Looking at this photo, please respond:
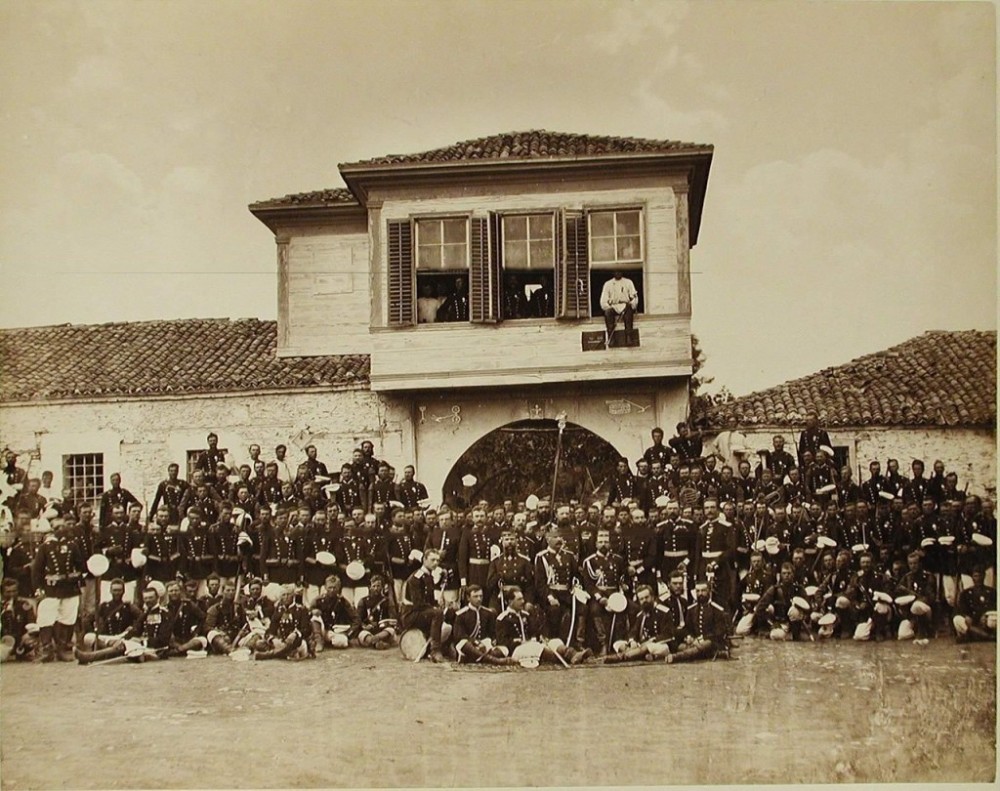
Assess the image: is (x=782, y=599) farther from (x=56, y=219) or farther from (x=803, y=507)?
(x=56, y=219)

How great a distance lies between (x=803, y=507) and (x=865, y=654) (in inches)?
52.4

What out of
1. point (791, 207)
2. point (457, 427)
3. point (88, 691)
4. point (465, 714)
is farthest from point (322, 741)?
point (791, 207)

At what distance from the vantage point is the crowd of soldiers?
11.0 metres

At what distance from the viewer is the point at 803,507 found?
11.3 metres

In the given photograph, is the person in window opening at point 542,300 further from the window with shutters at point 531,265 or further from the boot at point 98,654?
the boot at point 98,654

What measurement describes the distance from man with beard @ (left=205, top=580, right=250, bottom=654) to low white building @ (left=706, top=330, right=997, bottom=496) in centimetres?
443

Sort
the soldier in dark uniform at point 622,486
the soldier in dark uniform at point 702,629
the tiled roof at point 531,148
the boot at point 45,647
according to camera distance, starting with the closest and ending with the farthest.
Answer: the soldier in dark uniform at point 702,629, the boot at point 45,647, the soldier in dark uniform at point 622,486, the tiled roof at point 531,148

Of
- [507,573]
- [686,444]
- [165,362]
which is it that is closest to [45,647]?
[165,362]

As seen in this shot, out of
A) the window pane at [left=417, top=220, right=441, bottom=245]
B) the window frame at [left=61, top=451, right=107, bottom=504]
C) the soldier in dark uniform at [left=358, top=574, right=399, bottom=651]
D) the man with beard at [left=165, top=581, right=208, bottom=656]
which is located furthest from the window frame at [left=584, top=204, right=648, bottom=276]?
the window frame at [left=61, top=451, right=107, bottom=504]

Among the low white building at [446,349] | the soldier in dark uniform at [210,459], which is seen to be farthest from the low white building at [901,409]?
the soldier in dark uniform at [210,459]

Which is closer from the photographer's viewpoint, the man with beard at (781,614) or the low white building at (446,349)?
the man with beard at (781,614)

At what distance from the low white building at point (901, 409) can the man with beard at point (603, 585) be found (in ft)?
4.69

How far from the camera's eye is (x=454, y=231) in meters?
11.9

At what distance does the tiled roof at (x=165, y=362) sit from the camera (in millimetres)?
11562
